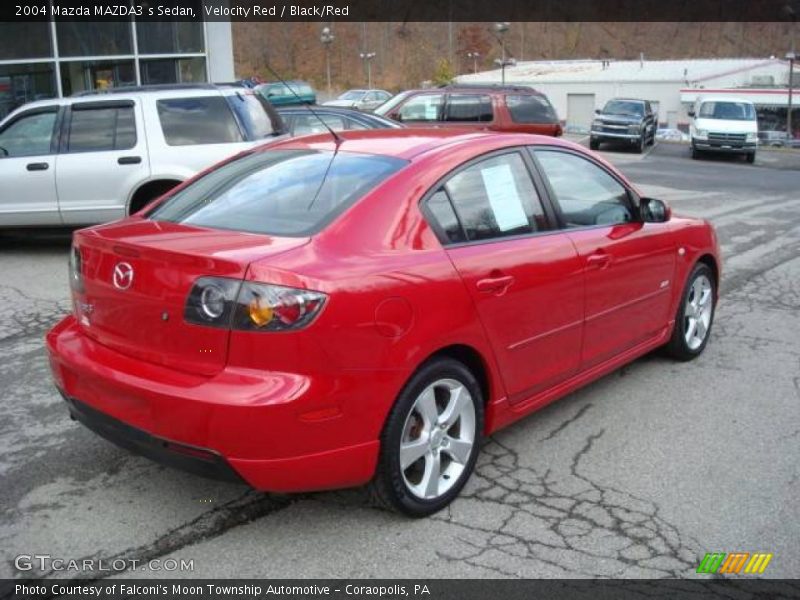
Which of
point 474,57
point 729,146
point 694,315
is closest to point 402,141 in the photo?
point 694,315

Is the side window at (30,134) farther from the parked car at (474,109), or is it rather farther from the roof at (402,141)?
the parked car at (474,109)

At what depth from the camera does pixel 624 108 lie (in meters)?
31.9

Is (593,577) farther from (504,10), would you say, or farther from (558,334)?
(504,10)

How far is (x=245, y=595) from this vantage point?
2975 mm

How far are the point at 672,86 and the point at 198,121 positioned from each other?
45.0 meters

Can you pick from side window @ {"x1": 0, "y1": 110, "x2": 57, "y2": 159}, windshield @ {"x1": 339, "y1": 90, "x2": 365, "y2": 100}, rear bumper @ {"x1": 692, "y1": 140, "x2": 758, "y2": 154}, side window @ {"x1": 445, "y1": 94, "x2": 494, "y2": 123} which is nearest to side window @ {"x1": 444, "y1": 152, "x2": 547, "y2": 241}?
side window @ {"x1": 0, "y1": 110, "x2": 57, "y2": 159}

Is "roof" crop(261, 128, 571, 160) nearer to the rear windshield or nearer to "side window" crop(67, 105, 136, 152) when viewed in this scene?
the rear windshield

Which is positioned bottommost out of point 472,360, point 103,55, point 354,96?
point 472,360

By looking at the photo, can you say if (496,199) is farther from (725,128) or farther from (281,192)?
(725,128)

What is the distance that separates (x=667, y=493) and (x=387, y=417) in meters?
1.43

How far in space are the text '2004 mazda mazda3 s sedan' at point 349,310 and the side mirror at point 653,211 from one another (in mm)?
385

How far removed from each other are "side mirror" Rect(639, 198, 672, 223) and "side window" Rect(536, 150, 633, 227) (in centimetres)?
10

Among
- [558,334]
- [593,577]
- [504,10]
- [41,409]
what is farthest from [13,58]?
[504,10]

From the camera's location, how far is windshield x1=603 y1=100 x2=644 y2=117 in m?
31.6
